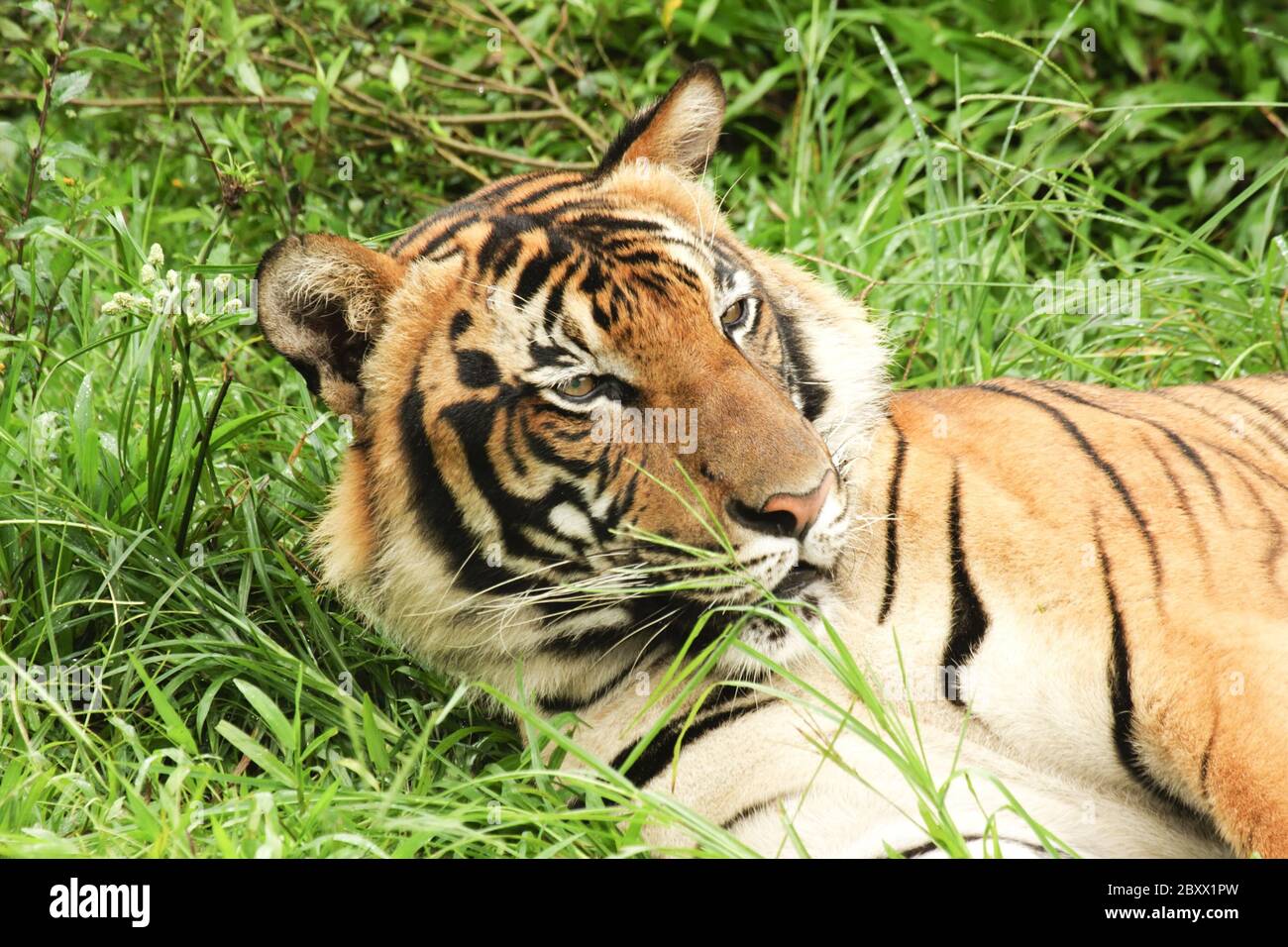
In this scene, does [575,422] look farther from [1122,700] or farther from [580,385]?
[1122,700]

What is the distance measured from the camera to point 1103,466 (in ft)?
8.50

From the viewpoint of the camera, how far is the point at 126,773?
268cm

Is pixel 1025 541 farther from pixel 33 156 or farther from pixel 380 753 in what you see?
pixel 33 156

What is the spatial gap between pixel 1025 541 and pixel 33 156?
7.54 ft

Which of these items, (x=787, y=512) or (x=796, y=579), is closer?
(x=787, y=512)

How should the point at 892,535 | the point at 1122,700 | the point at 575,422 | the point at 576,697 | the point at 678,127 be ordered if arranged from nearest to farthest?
the point at 1122,700 → the point at 575,422 → the point at 892,535 → the point at 576,697 → the point at 678,127

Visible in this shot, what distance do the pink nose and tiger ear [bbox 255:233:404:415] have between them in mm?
859

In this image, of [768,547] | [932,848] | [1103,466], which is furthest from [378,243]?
[932,848]

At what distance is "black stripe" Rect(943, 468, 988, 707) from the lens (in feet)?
8.00

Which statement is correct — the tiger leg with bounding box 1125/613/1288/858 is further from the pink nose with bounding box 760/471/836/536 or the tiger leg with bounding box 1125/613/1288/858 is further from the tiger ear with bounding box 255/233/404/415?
the tiger ear with bounding box 255/233/404/415

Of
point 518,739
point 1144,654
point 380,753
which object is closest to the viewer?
point 1144,654

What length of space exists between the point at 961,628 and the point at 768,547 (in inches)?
15.9

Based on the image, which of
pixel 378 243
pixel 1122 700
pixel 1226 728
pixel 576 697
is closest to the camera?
pixel 1226 728
